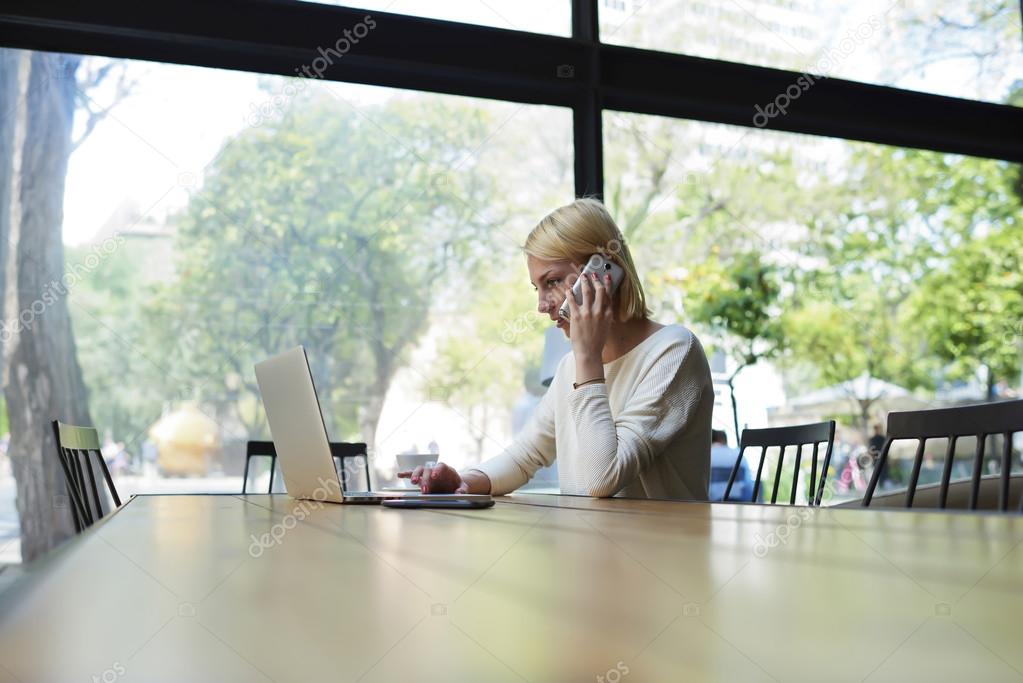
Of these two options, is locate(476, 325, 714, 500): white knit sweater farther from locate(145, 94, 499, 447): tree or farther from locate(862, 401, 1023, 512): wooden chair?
locate(145, 94, 499, 447): tree

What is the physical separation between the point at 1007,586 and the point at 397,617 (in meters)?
0.32

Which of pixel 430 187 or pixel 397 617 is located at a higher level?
pixel 430 187

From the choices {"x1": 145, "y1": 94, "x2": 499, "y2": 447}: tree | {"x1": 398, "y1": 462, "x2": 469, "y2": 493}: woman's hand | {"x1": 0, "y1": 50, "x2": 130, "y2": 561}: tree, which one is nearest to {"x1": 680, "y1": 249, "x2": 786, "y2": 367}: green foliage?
{"x1": 145, "y1": 94, "x2": 499, "y2": 447}: tree

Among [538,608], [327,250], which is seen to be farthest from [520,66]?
[538,608]

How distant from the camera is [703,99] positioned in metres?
4.27

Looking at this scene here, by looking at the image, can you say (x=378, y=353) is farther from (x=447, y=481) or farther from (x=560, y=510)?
(x=560, y=510)

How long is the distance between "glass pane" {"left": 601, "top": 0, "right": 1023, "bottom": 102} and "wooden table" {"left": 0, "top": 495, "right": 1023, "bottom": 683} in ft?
12.7

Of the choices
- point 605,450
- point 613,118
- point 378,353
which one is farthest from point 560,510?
point 613,118

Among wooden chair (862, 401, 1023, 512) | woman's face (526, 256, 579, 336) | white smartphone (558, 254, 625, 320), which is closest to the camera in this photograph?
wooden chair (862, 401, 1023, 512)

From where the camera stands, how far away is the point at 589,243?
212 cm

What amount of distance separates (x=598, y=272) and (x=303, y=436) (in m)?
0.80

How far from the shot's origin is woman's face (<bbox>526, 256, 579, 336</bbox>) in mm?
2137

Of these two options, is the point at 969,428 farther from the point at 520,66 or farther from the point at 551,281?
the point at 520,66

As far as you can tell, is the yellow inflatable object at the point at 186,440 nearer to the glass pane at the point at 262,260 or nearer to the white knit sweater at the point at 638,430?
the glass pane at the point at 262,260
